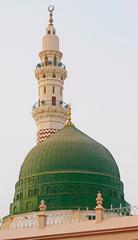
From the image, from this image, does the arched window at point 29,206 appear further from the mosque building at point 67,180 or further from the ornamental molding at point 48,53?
the ornamental molding at point 48,53

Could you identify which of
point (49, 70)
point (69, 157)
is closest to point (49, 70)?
point (49, 70)

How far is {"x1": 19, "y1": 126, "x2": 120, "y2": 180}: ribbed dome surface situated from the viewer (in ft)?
127

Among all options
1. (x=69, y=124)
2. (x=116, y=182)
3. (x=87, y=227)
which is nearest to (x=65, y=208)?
(x=116, y=182)

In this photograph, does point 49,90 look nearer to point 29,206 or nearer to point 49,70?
point 49,70

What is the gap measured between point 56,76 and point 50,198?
11.4 meters

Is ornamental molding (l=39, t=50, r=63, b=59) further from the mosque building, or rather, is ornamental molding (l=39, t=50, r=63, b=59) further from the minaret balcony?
the mosque building

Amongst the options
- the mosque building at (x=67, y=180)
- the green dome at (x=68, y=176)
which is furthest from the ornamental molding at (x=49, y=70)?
the green dome at (x=68, y=176)

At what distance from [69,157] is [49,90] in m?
9.02

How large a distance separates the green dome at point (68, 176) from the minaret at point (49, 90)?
18.1ft

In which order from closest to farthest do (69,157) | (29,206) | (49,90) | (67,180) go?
(67,180) < (29,206) < (69,157) < (49,90)

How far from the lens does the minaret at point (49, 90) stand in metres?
46.2

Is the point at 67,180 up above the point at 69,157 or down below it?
below

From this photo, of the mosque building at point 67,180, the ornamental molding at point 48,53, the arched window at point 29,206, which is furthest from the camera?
the ornamental molding at point 48,53

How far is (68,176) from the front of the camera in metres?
38.2
